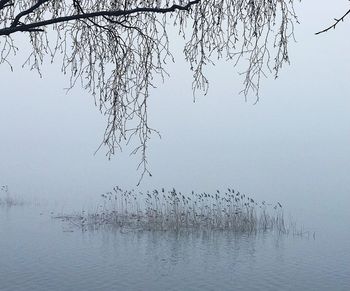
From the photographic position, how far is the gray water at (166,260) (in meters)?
10.8

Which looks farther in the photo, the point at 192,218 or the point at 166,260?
the point at 192,218

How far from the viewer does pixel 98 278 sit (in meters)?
11.0

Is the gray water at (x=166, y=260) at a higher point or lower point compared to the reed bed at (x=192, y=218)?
lower

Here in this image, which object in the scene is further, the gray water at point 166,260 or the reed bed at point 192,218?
the reed bed at point 192,218

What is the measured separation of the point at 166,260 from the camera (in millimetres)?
13141

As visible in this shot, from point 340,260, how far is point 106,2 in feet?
38.5

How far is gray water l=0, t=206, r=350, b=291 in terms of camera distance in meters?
10.8

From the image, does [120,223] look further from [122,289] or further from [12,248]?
[122,289]

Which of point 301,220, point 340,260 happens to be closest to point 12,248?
point 340,260

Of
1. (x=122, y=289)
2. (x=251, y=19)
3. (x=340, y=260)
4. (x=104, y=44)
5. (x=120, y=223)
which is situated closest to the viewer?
(x=251, y=19)

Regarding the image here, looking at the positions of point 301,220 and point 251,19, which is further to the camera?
point 301,220

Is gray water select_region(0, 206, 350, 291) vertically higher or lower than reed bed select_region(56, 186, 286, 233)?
lower

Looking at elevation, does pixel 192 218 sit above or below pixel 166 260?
above

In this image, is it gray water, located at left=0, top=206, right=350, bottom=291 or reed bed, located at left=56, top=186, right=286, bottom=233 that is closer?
gray water, located at left=0, top=206, right=350, bottom=291
